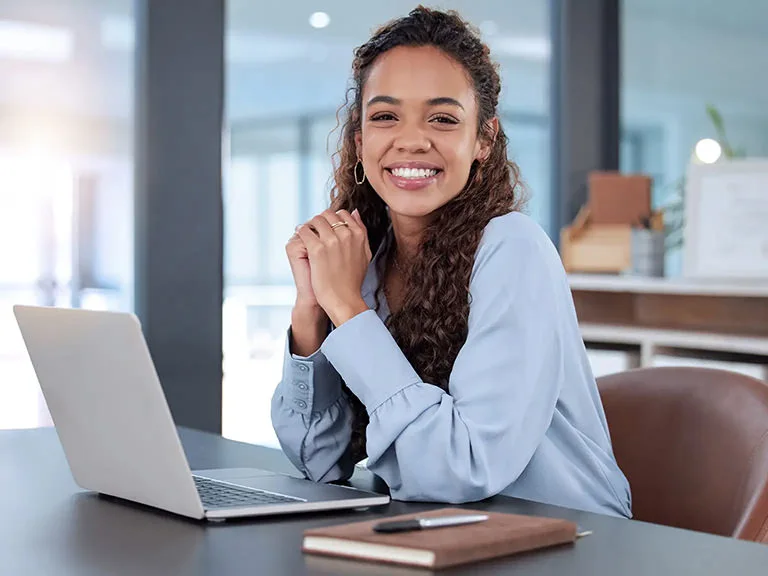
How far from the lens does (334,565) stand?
927 millimetres

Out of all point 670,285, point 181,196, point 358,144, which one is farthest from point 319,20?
point 358,144

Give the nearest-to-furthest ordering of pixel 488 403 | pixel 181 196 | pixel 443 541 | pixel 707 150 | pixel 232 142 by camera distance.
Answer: pixel 443 541, pixel 488 403, pixel 181 196, pixel 232 142, pixel 707 150

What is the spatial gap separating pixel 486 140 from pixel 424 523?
2.71 feet

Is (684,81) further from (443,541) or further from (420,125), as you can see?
(443,541)

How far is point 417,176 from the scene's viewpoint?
1586 millimetres

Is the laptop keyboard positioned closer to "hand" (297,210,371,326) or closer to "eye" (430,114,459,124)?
"hand" (297,210,371,326)

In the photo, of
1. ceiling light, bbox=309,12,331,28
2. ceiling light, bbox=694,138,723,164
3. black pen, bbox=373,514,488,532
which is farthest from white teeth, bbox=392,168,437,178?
ceiling light, bbox=694,138,723,164

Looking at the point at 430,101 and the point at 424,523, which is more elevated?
the point at 430,101

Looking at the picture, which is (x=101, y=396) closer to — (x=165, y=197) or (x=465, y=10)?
(x=165, y=197)

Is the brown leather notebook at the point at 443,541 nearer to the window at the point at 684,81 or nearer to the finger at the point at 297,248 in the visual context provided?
the finger at the point at 297,248

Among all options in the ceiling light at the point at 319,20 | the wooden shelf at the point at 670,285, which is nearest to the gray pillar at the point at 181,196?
the ceiling light at the point at 319,20

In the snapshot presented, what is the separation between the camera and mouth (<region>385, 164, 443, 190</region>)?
5.20 ft

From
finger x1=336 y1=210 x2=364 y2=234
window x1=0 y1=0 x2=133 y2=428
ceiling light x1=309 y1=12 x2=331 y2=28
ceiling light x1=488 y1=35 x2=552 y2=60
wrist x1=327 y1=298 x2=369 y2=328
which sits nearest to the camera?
wrist x1=327 y1=298 x2=369 y2=328

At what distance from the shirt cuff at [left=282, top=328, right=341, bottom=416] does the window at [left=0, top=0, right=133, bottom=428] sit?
1481 mm
